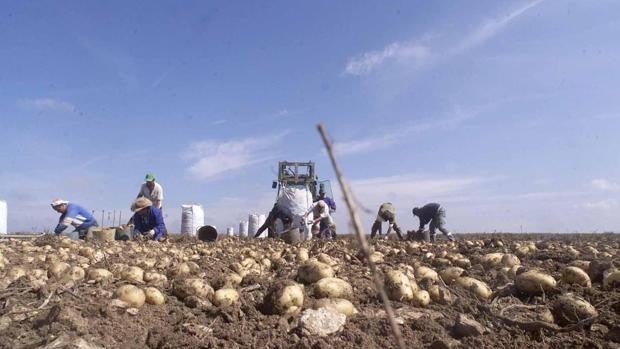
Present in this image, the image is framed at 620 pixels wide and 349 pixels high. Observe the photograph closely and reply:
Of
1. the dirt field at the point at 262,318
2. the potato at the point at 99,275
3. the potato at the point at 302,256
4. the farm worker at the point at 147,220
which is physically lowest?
the dirt field at the point at 262,318

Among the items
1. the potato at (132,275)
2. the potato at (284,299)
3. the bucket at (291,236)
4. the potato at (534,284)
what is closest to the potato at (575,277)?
the potato at (534,284)

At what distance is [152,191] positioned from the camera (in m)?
11.5

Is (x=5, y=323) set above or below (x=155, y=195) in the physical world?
below

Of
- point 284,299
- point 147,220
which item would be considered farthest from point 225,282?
point 147,220

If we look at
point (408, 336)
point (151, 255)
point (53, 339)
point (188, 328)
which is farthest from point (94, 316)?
point (151, 255)

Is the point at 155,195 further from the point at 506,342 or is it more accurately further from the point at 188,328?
the point at 506,342

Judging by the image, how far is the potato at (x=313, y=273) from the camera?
14.5 feet

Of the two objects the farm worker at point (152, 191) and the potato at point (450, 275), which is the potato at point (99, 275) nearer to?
the potato at point (450, 275)

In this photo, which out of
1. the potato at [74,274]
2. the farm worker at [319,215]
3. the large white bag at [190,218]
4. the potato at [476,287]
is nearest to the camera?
the potato at [476,287]

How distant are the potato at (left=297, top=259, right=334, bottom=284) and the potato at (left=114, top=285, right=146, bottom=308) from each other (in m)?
1.38

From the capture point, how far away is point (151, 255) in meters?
6.72

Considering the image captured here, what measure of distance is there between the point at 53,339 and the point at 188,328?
717 millimetres

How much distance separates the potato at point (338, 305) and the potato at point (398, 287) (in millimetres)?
489

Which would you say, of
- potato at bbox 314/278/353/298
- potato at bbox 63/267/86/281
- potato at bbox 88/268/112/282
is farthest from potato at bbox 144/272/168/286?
potato at bbox 314/278/353/298
